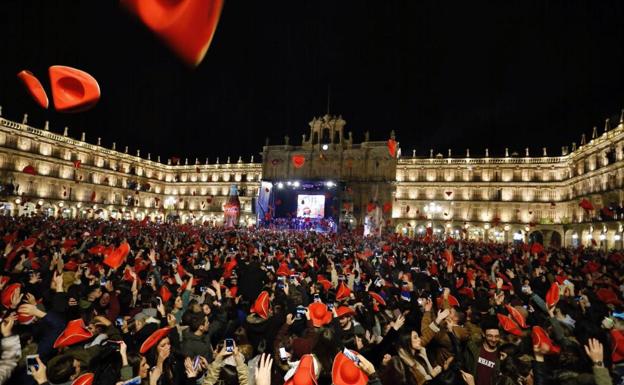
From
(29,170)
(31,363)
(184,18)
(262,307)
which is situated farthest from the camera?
(29,170)

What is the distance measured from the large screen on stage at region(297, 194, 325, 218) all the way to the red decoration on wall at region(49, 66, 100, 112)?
157 ft

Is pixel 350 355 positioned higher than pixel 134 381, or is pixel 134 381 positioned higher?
pixel 350 355

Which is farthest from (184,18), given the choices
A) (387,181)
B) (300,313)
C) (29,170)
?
(387,181)

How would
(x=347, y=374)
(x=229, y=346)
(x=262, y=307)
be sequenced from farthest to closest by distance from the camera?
(x=262, y=307) < (x=229, y=346) < (x=347, y=374)

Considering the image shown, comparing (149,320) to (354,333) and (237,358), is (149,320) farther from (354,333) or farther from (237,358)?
(354,333)

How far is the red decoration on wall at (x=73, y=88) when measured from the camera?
152 inches

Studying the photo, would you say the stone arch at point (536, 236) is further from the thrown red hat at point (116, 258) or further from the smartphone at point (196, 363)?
the smartphone at point (196, 363)

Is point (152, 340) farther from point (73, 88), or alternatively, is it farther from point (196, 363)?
point (73, 88)

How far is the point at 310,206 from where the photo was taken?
173ft

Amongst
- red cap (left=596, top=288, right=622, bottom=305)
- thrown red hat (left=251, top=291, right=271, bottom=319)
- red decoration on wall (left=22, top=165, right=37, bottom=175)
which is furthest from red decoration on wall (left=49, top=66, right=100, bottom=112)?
red decoration on wall (left=22, top=165, right=37, bottom=175)

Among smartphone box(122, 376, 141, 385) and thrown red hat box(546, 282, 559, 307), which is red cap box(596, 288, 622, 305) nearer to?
thrown red hat box(546, 282, 559, 307)

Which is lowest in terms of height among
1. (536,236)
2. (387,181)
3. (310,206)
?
(536,236)

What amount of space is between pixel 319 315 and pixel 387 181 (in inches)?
2041

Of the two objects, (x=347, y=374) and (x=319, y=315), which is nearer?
(x=347, y=374)
